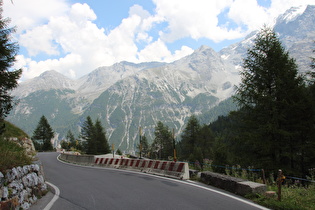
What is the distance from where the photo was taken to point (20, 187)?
23.9ft

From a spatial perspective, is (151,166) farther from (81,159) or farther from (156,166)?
(81,159)

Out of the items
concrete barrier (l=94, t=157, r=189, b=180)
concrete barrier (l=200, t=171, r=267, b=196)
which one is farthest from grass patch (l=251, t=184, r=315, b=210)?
concrete barrier (l=94, t=157, r=189, b=180)

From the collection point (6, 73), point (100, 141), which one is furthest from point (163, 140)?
point (6, 73)

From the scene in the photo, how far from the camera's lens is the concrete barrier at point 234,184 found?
7.82 metres

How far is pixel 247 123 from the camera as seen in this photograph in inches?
607

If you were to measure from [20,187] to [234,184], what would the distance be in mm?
6715

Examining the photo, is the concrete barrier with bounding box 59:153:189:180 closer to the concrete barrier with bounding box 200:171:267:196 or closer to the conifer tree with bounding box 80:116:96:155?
the concrete barrier with bounding box 200:171:267:196

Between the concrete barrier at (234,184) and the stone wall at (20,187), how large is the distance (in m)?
6.42

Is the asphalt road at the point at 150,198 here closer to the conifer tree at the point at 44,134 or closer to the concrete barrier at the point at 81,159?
the concrete barrier at the point at 81,159

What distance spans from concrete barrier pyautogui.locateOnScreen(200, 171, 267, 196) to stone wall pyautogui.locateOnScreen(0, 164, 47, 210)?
21.1ft

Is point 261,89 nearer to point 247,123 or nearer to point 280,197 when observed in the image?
point 247,123

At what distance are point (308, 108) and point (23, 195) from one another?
47.7 ft

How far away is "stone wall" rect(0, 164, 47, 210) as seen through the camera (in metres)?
6.24

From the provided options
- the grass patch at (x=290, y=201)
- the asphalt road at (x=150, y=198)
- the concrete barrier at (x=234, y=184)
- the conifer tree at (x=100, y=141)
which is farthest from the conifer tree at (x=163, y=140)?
the grass patch at (x=290, y=201)
